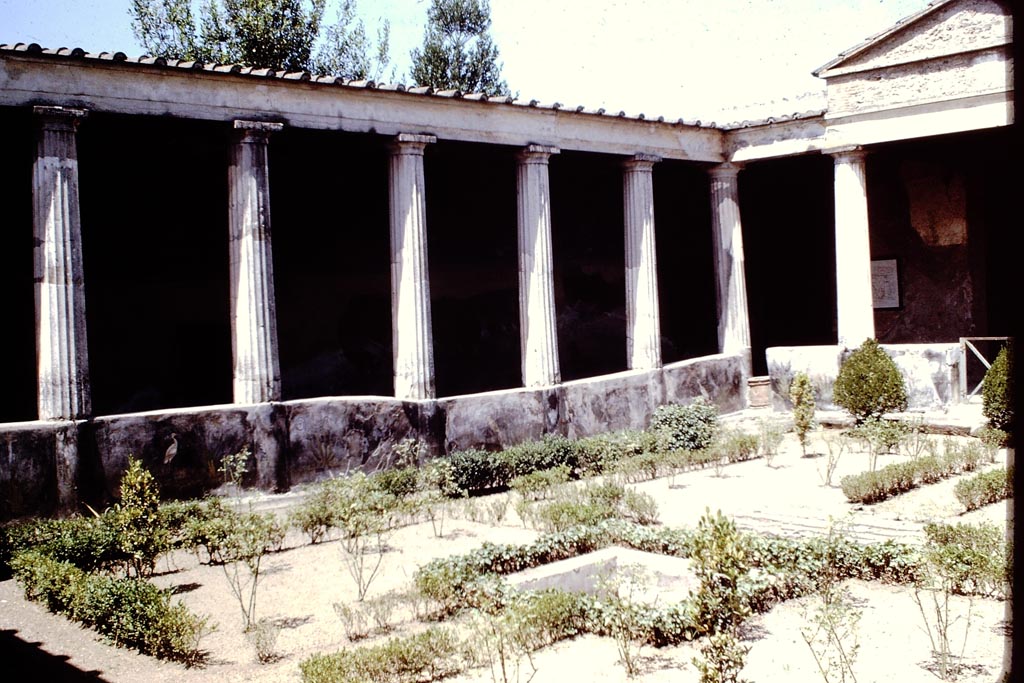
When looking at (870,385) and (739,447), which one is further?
(870,385)

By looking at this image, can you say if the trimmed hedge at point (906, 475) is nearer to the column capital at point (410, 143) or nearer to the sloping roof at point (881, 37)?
the sloping roof at point (881, 37)

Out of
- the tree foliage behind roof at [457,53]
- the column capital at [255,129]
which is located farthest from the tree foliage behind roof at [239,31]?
the column capital at [255,129]

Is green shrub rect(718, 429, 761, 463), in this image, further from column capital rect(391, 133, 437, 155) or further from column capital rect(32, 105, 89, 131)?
column capital rect(32, 105, 89, 131)

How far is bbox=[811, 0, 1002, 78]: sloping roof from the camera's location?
1204cm

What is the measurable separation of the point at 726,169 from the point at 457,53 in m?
13.8

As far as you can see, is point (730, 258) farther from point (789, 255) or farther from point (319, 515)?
point (319, 515)

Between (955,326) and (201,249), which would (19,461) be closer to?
(201,249)

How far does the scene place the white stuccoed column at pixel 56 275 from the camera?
8.38 metres

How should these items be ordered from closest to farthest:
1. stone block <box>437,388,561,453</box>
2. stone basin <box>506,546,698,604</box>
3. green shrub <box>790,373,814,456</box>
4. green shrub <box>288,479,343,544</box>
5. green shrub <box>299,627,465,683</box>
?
green shrub <box>299,627,465,683</box> < stone basin <box>506,546,698,604</box> < green shrub <box>288,479,343,544</box> < stone block <box>437,388,561,453</box> < green shrub <box>790,373,814,456</box>

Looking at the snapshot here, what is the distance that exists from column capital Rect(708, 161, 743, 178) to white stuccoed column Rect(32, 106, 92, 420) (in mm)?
9814

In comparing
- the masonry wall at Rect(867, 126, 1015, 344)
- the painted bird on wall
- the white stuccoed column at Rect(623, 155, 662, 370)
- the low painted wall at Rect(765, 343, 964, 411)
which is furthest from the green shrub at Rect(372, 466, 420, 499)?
the masonry wall at Rect(867, 126, 1015, 344)

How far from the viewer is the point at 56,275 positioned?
333 inches

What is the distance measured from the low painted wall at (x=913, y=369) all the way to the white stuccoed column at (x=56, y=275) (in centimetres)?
968

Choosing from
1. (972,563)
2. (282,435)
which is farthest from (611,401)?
(972,563)
